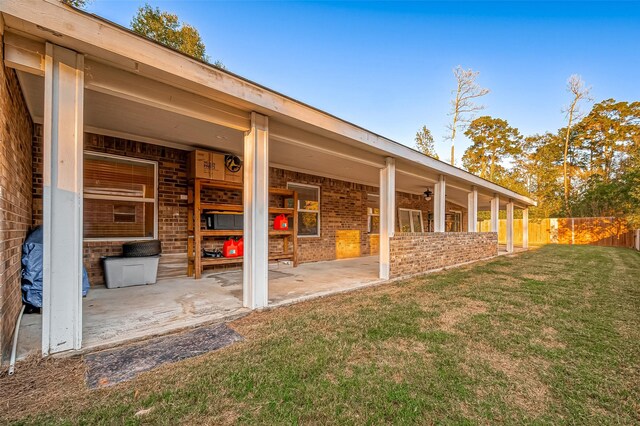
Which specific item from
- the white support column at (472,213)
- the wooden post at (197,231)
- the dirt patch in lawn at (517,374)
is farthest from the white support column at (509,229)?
the wooden post at (197,231)

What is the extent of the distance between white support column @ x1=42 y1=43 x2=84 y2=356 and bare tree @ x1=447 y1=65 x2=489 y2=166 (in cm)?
2289

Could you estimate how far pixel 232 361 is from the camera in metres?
2.37

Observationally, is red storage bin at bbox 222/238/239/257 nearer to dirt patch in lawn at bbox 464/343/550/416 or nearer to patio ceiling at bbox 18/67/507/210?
patio ceiling at bbox 18/67/507/210

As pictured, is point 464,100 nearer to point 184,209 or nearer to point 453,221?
point 453,221

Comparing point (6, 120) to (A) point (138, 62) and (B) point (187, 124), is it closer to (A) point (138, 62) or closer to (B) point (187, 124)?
(A) point (138, 62)

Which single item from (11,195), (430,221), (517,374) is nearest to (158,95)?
(11,195)

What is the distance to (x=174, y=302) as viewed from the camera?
3.96 metres

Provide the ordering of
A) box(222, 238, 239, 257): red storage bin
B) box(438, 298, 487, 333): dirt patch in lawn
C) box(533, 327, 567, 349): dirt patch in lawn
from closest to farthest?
box(533, 327, 567, 349): dirt patch in lawn < box(438, 298, 487, 333): dirt patch in lawn < box(222, 238, 239, 257): red storage bin

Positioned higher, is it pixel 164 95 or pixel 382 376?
pixel 164 95

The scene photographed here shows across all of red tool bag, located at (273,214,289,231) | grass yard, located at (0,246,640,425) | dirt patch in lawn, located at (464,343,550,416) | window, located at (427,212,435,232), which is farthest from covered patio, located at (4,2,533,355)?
window, located at (427,212,435,232)

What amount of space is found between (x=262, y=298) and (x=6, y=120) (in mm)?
3068

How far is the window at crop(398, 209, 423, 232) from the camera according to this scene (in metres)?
11.7

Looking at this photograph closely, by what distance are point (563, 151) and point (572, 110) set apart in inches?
126

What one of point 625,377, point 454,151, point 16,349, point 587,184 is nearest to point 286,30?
point 16,349
